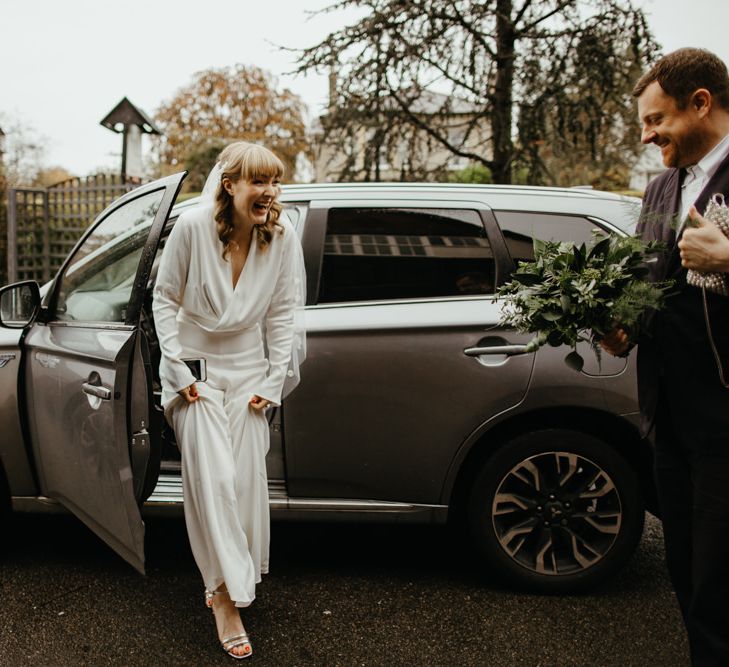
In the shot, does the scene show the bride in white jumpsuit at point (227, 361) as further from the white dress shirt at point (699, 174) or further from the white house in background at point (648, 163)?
the white house in background at point (648, 163)

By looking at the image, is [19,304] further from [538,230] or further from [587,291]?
[587,291]

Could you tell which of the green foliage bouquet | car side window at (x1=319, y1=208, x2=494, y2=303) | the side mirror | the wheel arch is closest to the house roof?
the side mirror

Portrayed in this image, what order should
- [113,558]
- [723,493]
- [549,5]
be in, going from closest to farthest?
[723,493] < [113,558] < [549,5]

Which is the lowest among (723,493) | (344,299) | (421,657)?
(421,657)

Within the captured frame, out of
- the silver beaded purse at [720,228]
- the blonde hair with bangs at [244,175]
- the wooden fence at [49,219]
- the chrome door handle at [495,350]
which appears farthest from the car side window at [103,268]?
the wooden fence at [49,219]

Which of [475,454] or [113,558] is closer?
[475,454]

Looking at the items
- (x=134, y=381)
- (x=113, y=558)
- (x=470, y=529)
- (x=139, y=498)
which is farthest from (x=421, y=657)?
(x=113, y=558)

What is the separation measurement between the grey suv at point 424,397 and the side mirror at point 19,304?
0.02 metres

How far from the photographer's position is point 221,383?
3.06 metres

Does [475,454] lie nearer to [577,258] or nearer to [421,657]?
[421,657]

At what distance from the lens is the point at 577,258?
236 centimetres

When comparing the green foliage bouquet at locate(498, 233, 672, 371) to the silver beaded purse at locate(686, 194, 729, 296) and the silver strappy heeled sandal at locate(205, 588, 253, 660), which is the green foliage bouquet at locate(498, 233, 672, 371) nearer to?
the silver beaded purse at locate(686, 194, 729, 296)

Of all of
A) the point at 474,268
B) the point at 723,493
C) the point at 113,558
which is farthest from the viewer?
the point at 113,558

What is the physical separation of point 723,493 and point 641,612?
4.87 ft
